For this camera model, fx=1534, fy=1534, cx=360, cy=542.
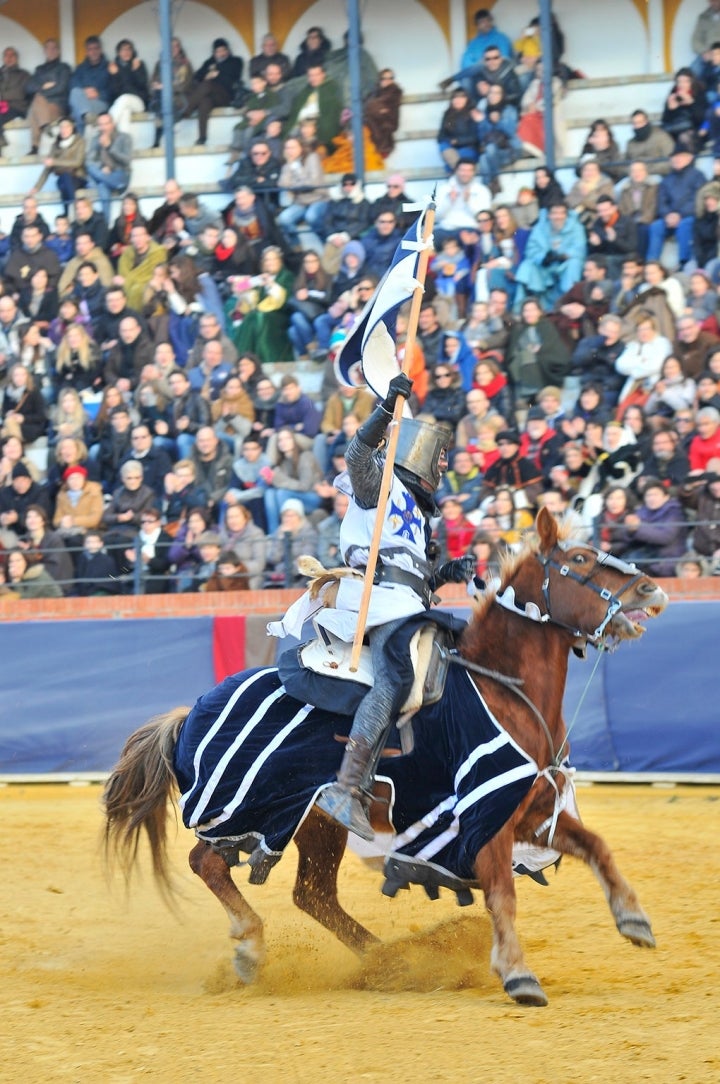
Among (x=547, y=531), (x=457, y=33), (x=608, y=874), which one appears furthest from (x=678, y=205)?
(x=608, y=874)

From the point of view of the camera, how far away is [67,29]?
20266 mm

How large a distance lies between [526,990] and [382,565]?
6.22 ft

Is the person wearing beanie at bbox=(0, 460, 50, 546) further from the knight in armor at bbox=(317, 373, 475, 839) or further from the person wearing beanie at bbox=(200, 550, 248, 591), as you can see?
the knight in armor at bbox=(317, 373, 475, 839)

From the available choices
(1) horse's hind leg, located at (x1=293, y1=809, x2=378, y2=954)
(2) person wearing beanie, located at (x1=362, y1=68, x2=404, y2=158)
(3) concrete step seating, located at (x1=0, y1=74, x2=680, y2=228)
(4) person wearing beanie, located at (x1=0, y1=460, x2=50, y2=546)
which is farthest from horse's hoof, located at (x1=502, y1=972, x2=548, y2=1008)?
(2) person wearing beanie, located at (x1=362, y1=68, x2=404, y2=158)

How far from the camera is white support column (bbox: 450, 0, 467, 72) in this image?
1838 centimetres

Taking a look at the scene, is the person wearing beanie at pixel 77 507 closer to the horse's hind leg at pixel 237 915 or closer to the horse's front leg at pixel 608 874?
the horse's hind leg at pixel 237 915

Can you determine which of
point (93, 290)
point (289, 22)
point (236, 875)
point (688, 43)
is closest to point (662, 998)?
point (236, 875)

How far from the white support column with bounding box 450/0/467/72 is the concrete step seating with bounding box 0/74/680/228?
0.74 m

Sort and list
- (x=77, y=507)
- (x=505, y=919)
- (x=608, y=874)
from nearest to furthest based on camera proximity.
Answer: (x=505, y=919) → (x=608, y=874) → (x=77, y=507)

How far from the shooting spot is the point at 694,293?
12969mm

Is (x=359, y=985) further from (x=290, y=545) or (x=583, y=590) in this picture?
(x=290, y=545)

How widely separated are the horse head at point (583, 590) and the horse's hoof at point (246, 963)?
1.86 m

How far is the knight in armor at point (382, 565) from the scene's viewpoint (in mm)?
6250

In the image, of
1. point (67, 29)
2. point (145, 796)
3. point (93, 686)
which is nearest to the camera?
point (145, 796)
